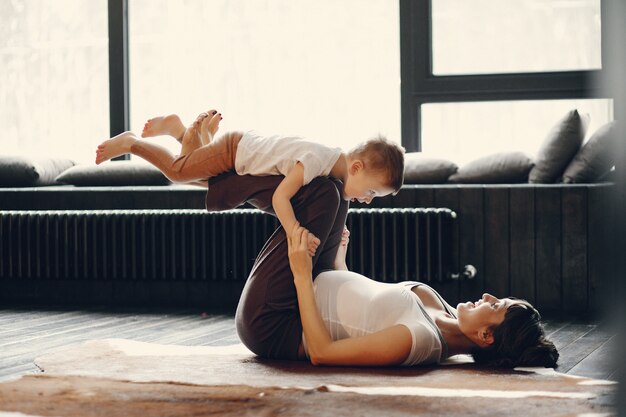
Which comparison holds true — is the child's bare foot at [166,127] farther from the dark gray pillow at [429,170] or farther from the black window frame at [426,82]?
the black window frame at [426,82]

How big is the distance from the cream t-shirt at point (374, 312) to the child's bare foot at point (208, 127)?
63 centimetres

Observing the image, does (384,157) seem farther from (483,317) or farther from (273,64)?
(273,64)

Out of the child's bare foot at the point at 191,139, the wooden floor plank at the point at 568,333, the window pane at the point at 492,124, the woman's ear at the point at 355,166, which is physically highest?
the window pane at the point at 492,124

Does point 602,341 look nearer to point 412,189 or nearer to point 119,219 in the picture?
point 412,189

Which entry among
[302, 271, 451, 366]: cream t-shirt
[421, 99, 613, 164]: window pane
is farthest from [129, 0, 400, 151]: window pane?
[302, 271, 451, 366]: cream t-shirt

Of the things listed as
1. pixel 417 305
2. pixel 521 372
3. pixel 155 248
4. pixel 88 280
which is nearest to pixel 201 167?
pixel 417 305

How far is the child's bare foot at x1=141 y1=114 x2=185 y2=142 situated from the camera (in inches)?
114

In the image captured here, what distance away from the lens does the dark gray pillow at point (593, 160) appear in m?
4.01

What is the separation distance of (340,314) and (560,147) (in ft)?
6.59

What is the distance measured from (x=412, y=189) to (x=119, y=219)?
163 centimetres

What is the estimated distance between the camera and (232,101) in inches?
204

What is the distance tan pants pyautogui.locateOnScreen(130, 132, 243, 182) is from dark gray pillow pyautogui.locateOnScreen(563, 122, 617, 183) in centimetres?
204

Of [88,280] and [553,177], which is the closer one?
[553,177]

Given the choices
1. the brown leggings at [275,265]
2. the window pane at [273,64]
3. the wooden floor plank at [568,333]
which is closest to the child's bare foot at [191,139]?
the brown leggings at [275,265]
